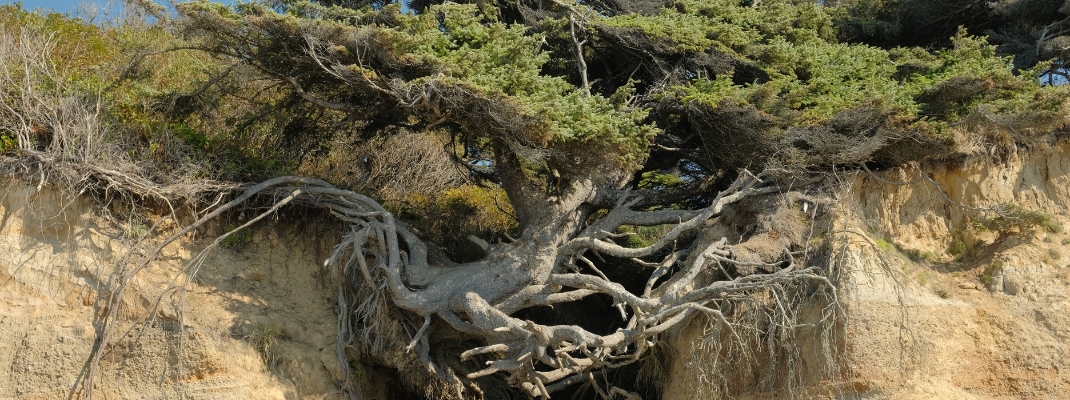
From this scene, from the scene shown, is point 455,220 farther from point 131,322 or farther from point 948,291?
point 948,291

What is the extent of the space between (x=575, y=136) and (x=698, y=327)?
9.24 ft

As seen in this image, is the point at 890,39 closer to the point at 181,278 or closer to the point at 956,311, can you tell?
the point at 956,311

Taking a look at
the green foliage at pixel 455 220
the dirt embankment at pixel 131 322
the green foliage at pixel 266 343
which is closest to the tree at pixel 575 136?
the dirt embankment at pixel 131 322

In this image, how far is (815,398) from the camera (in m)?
10.1

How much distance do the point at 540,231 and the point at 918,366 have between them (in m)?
4.74

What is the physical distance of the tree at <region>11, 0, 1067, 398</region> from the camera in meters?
10.4

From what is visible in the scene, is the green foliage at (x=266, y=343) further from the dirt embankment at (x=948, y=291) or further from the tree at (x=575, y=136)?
the dirt embankment at (x=948, y=291)

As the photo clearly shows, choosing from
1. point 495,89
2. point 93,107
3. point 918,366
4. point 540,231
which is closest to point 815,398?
point 918,366

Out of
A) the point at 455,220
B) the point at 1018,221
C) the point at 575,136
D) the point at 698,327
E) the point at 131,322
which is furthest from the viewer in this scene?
the point at 455,220

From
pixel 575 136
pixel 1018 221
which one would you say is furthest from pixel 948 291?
pixel 575 136

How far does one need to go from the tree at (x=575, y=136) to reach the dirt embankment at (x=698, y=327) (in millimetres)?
476

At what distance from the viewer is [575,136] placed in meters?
10.6

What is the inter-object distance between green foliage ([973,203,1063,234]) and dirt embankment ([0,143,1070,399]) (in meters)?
0.09

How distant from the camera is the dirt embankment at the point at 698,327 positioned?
996cm
